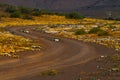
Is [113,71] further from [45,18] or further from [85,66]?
[45,18]

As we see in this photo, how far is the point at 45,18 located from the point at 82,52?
87.0m

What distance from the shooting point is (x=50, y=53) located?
3509cm

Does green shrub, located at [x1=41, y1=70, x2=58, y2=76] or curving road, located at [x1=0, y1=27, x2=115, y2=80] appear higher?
green shrub, located at [x1=41, y1=70, x2=58, y2=76]

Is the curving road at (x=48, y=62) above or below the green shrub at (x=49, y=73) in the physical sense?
A: below

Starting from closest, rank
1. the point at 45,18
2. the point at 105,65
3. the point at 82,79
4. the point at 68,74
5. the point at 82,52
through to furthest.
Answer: the point at 82,79 < the point at 68,74 < the point at 105,65 < the point at 82,52 < the point at 45,18

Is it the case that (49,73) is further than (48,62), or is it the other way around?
(48,62)

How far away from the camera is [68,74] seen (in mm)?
23875

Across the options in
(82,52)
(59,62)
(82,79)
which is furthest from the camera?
(82,52)

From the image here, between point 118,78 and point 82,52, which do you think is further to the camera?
point 82,52

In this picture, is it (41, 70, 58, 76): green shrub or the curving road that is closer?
the curving road

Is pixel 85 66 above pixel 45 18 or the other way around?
above

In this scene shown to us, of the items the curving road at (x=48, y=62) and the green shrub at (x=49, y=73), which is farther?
the green shrub at (x=49, y=73)

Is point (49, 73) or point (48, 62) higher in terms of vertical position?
point (49, 73)

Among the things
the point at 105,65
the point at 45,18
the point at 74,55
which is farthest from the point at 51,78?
the point at 45,18
